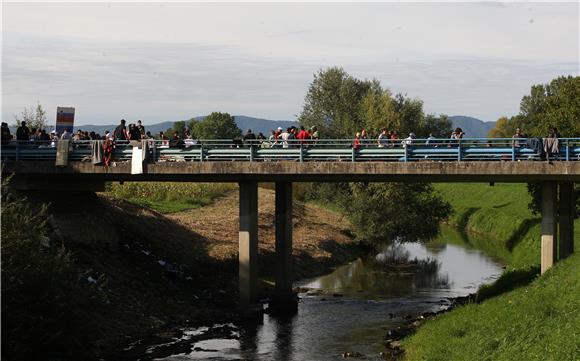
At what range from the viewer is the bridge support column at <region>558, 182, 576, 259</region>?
40.9m

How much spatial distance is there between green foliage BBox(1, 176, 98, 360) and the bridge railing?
37.0ft

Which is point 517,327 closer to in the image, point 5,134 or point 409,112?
point 5,134

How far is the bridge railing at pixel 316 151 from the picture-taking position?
119 feet

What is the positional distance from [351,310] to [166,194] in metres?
32.6

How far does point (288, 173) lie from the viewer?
39.4 meters

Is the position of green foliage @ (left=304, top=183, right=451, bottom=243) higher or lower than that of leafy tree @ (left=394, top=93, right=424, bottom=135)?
lower

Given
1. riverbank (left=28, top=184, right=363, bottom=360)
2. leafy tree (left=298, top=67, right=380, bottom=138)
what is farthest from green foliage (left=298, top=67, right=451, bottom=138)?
riverbank (left=28, top=184, right=363, bottom=360)

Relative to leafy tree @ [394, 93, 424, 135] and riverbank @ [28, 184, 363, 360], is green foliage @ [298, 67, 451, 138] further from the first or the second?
riverbank @ [28, 184, 363, 360]

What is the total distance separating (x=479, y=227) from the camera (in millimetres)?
82000

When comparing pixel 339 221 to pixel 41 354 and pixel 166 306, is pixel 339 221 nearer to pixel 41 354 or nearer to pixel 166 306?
pixel 166 306

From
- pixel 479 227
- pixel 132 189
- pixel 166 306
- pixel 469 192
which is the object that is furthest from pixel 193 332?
pixel 469 192

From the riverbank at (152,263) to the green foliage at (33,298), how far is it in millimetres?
3623

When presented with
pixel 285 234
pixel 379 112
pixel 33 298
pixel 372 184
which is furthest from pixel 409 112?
pixel 33 298

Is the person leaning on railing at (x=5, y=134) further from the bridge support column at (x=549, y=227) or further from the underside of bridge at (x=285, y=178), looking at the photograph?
the bridge support column at (x=549, y=227)
